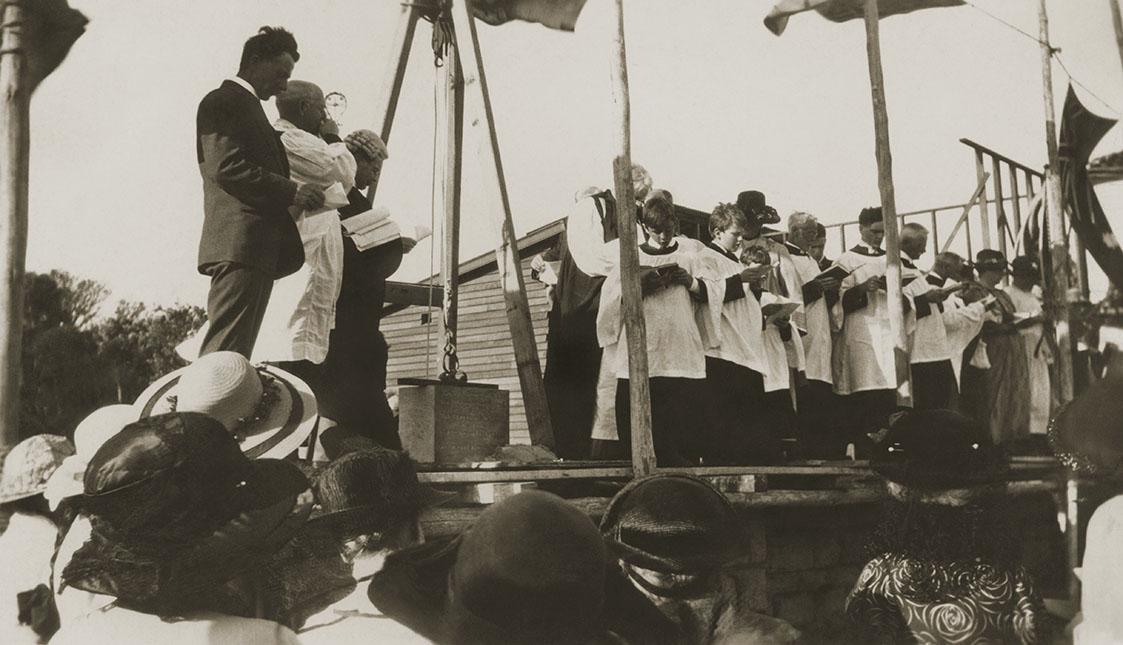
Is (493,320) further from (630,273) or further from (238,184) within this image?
(238,184)

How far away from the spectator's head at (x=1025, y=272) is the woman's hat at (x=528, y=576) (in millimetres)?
7007

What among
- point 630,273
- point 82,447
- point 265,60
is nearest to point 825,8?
point 630,273

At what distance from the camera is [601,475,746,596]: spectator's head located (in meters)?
2.26

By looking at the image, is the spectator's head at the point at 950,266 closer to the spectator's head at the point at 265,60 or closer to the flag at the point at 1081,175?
the flag at the point at 1081,175

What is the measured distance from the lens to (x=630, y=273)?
452cm

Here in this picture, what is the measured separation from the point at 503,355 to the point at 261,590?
895 centimetres

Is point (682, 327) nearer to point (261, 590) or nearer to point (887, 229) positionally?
point (887, 229)

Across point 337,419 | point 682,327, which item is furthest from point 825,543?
point 337,419

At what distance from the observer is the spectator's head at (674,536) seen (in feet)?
7.41

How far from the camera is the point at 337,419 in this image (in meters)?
4.35

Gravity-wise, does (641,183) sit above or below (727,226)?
above

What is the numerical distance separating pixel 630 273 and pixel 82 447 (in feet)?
7.51

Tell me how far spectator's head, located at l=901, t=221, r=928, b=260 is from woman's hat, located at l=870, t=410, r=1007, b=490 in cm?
465

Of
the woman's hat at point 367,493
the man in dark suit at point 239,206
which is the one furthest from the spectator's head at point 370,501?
the man in dark suit at point 239,206
